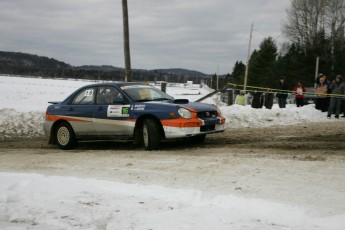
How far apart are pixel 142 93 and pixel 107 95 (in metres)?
0.83

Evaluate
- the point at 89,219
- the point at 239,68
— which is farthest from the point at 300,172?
the point at 239,68

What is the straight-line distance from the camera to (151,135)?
898 cm

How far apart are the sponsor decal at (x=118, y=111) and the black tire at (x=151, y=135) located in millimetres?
618

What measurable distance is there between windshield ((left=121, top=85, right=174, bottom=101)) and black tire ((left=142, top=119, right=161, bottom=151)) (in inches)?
32.0

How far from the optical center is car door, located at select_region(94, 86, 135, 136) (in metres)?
9.48

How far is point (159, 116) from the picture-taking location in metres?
9.01

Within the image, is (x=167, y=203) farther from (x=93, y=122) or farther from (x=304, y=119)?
(x=304, y=119)

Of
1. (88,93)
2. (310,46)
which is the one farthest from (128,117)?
(310,46)

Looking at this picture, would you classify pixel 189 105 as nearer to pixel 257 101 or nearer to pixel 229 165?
pixel 229 165

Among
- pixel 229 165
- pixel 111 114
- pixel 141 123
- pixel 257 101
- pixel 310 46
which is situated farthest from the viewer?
pixel 310 46

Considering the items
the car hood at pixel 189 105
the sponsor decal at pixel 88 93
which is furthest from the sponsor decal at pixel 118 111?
the sponsor decal at pixel 88 93

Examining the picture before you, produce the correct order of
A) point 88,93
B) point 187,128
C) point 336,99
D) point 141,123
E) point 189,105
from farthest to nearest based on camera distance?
point 336,99
point 88,93
point 141,123
point 189,105
point 187,128

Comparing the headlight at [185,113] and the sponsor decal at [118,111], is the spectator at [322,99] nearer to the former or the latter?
the headlight at [185,113]

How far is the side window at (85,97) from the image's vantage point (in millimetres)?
10195
